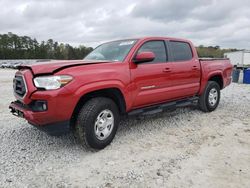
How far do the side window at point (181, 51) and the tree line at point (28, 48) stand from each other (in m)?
76.6

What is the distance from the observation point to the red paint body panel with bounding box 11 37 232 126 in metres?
3.55

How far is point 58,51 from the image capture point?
8725 centimetres

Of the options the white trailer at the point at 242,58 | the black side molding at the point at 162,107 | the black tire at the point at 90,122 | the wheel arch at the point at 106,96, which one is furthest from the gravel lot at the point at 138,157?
the white trailer at the point at 242,58

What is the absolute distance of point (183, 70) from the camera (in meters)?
5.56

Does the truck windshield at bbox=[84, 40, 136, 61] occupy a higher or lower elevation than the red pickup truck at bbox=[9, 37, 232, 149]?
higher

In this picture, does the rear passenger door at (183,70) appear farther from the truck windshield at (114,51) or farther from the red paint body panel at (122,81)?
the truck windshield at (114,51)

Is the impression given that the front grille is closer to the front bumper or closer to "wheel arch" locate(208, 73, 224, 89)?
the front bumper

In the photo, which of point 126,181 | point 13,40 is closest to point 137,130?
point 126,181

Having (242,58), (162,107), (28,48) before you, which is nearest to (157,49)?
(162,107)

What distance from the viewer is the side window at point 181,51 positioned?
5.54 m

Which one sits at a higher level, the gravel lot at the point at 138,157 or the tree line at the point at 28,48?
the tree line at the point at 28,48

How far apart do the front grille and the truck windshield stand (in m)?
1.58

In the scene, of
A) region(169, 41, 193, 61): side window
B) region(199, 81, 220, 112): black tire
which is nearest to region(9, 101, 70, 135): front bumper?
region(169, 41, 193, 61): side window

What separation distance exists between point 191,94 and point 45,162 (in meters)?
3.78
